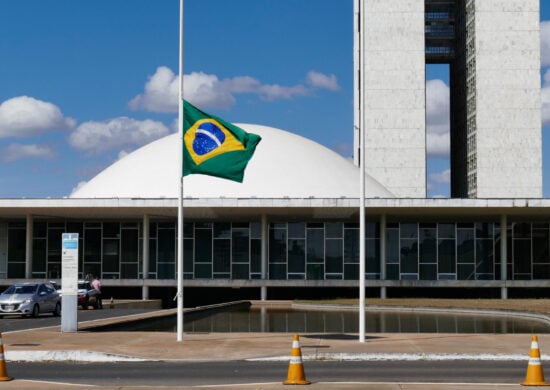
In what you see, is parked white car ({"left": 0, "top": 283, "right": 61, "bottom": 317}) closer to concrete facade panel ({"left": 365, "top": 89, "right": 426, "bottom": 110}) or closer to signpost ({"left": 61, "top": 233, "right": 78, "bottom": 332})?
signpost ({"left": 61, "top": 233, "right": 78, "bottom": 332})

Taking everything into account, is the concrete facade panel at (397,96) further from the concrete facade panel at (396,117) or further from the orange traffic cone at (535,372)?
the orange traffic cone at (535,372)

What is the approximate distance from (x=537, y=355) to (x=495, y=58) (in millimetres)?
97386

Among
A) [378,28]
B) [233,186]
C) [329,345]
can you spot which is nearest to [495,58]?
[378,28]

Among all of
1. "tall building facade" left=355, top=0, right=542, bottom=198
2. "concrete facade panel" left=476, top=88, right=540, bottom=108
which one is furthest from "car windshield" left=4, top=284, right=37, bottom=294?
"concrete facade panel" left=476, top=88, right=540, bottom=108

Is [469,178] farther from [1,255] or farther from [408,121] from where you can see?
[1,255]

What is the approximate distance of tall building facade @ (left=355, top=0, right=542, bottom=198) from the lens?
353 feet

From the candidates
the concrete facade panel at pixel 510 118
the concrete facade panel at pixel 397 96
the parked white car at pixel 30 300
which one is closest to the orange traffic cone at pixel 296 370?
the parked white car at pixel 30 300

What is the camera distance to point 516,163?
360 feet

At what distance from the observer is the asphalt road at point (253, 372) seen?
17109 millimetres

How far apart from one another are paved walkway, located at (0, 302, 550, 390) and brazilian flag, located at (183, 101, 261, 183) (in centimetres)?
466

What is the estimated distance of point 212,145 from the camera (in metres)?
25.7

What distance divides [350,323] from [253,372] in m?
18.0

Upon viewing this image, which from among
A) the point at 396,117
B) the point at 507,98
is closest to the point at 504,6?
the point at 507,98

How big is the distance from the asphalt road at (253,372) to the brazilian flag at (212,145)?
22.2ft
